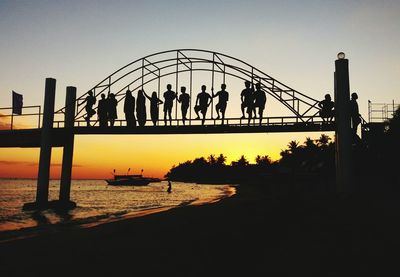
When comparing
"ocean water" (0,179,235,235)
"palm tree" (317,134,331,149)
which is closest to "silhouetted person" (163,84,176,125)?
"ocean water" (0,179,235,235)

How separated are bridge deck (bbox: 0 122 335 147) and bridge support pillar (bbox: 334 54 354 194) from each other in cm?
97

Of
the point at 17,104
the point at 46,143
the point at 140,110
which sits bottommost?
the point at 46,143

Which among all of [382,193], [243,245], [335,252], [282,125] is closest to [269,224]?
[243,245]

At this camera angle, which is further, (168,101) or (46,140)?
(46,140)

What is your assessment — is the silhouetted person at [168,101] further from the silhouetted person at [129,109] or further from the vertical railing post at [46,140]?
the vertical railing post at [46,140]

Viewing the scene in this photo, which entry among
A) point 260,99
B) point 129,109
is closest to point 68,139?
point 129,109

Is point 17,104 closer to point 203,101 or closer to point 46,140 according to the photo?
point 46,140

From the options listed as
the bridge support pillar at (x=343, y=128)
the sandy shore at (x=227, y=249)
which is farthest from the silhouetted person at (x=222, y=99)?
the sandy shore at (x=227, y=249)

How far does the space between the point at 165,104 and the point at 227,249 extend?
1301 centimetres

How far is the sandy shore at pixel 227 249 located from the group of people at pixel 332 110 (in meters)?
6.63

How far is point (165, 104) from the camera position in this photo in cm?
2058

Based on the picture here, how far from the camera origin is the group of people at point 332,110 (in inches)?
730

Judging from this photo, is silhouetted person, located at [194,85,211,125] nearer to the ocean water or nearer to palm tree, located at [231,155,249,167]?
the ocean water

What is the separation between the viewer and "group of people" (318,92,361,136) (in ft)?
60.8
